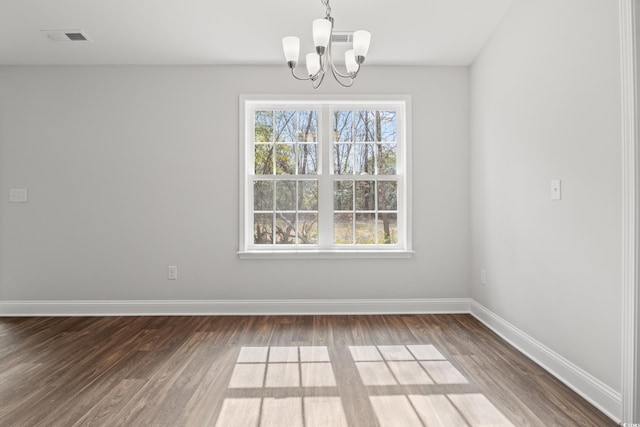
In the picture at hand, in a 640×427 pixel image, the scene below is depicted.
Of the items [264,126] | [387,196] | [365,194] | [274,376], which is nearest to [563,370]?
[274,376]

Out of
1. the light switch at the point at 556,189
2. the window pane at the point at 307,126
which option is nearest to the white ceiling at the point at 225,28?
the window pane at the point at 307,126

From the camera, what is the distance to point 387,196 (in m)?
3.82

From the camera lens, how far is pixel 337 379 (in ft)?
7.43

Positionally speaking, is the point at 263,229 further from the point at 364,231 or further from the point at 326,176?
the point at 364,231

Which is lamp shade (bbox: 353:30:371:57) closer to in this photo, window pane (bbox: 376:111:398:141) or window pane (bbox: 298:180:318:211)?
window pane (bbox: 376:111:398:141)

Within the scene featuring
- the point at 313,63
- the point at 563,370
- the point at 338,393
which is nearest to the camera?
the point at 338,393

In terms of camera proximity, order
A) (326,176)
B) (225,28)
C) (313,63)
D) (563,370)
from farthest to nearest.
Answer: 1. (326,176)
2. (225,28)
3. (313,63)
4. (563,370)

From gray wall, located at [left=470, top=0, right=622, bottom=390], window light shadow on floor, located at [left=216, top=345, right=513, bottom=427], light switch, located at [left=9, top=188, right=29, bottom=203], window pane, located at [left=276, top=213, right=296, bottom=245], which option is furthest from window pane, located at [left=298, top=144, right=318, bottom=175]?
light switch, located at [left=9, top=188, right=29, bottom=203]

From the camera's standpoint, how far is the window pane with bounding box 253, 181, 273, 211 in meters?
3.80

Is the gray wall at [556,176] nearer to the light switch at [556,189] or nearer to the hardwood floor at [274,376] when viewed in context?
the light switch at [556,189]

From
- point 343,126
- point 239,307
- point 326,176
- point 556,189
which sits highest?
point 343,126

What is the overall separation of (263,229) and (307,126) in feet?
3.76

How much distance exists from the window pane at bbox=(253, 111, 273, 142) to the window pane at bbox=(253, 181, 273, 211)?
46cm

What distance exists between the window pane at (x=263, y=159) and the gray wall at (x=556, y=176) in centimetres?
204
